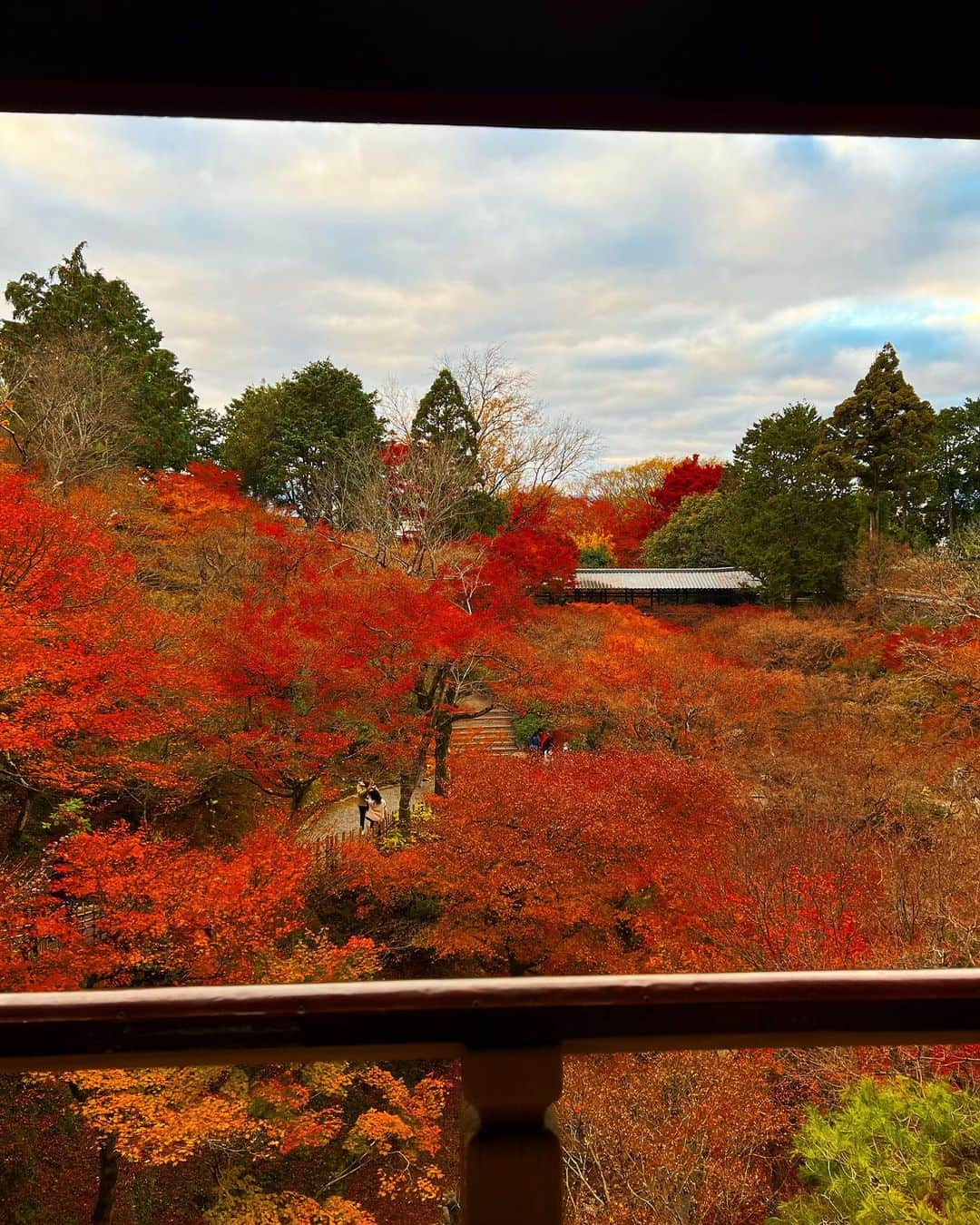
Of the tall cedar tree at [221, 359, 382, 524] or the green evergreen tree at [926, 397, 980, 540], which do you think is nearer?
the green evergreen tree at [926, 397, 980, 540]

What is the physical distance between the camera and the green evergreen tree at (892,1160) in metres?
1.53

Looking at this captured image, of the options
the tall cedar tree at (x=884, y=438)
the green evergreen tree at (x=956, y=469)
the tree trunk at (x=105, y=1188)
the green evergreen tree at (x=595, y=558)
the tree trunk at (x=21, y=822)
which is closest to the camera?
the tree trunk at (x=105, y=1188)

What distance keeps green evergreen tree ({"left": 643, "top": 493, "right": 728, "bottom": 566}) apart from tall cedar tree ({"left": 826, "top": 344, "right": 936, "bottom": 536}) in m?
3.17

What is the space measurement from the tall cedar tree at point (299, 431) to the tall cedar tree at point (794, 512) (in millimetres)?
6963

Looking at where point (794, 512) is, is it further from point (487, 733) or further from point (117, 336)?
point (117, 336)

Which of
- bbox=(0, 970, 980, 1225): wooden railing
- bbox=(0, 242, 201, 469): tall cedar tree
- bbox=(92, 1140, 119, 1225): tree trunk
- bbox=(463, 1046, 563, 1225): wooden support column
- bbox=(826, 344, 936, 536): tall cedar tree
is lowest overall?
bbox=(92, 1140, 119, 1225): tree trunk

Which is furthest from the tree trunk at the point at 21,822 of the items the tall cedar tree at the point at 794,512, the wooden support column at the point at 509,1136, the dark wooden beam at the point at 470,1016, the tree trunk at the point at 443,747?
the tall cedar tree at the point at 794,512

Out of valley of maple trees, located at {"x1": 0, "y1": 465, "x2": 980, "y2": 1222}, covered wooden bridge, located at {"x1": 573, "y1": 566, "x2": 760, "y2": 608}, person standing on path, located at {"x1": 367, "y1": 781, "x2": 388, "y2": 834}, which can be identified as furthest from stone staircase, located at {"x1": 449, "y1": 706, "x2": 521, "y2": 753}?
covered wooden bridge, located at {"x1": 573, "y1": 566, "x2": 760, "y2": 608}

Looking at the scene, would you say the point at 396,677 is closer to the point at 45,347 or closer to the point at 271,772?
the point at 271,772

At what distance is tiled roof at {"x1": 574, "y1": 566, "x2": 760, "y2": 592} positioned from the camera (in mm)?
13922

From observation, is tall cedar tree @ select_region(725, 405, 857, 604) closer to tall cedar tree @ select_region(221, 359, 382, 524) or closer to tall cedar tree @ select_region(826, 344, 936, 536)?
tall cedar tree @ select_region(826, 344, 936, 536)

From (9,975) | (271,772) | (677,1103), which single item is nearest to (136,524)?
(271,772)

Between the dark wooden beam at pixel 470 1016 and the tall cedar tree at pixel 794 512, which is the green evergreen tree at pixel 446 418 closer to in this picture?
the tall cedar tree at pixel 794 512

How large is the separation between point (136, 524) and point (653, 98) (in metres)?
10.1
